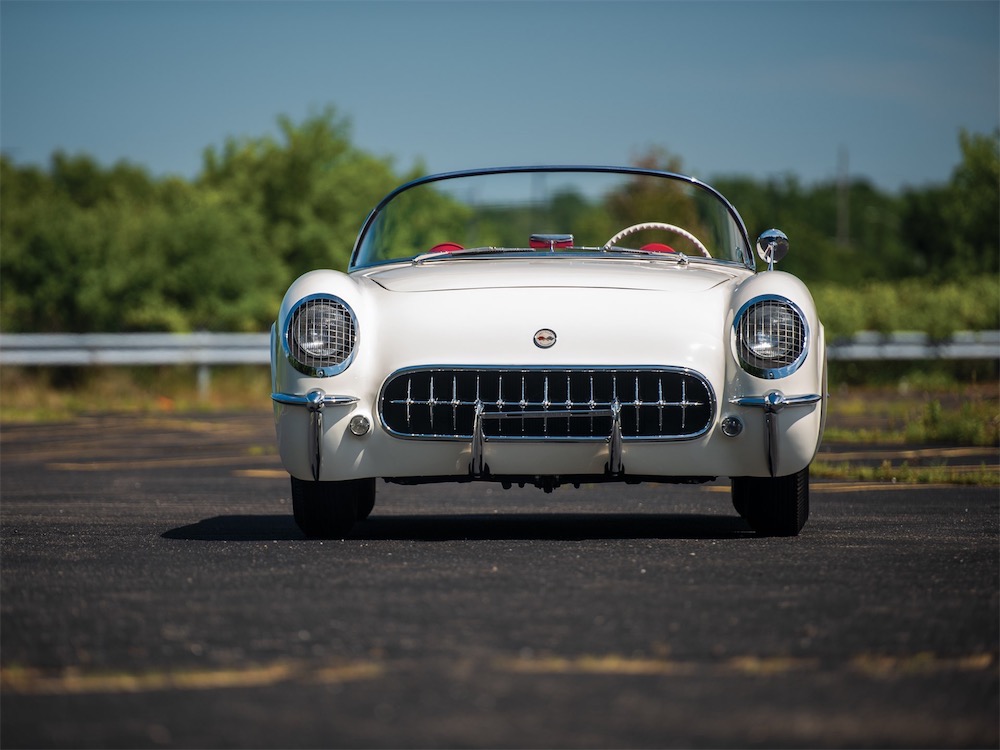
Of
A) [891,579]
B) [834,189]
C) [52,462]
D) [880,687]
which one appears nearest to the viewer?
[880,687]

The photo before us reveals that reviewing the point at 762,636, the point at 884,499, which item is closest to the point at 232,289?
the point at 884,499

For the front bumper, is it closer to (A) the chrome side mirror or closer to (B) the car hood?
(B) the car hood

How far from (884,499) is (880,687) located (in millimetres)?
5037

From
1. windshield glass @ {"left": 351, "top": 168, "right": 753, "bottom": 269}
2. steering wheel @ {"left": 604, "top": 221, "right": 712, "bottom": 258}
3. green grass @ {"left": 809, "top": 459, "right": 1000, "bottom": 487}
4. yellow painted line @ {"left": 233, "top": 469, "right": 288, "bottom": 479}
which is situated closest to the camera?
windshield glass @ {"left": 351, "top": 168, "right": 753, "bottom": 269}

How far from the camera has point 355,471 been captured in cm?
585

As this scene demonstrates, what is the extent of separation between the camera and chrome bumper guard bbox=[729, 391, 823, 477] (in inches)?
226

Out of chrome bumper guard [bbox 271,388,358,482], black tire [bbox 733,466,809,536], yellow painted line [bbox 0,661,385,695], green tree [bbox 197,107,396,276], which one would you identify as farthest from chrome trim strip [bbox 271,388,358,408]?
green tree [bbox 197,107,396,276]

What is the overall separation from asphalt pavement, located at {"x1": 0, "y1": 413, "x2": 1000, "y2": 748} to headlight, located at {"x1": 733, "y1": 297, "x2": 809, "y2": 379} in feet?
2.15

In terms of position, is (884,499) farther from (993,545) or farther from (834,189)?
(834,189)

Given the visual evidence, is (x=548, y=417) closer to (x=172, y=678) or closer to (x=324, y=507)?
(x=324, y=507)

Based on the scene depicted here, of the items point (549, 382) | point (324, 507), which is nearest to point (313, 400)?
point (324, 507)

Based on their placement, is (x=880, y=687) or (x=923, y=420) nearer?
(x=880, y=687)

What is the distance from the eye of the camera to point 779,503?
6012 mm

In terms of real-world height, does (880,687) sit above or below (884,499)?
above
